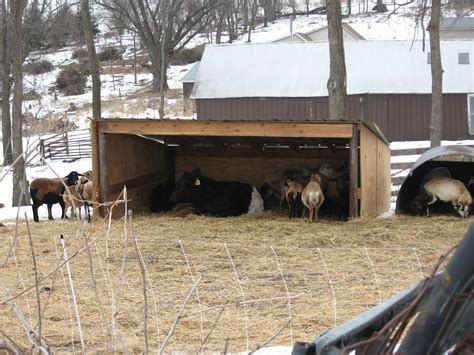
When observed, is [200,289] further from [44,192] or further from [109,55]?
[109,55]

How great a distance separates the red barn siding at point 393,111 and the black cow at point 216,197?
16.6 m

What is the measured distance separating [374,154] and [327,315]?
6.80m

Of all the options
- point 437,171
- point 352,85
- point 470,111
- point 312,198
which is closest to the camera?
point 312,198

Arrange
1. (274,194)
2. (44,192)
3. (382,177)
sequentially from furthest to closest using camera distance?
(382,177) < (274,194) < (44,192)

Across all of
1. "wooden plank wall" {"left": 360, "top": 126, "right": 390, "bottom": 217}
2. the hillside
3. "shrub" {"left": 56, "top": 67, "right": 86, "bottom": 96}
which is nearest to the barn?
the hillside

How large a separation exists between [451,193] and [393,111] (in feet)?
60.0

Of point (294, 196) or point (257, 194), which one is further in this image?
point (257, 194)

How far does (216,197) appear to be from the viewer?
12.4m

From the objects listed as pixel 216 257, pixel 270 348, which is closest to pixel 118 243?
pixel 216 257

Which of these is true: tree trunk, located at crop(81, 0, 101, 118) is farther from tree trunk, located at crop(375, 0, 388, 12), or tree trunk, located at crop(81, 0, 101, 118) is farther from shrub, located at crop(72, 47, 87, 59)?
tree trunk, located at crop(375, 0, 388, 12)

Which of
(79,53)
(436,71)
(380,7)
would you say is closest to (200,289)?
(436,71)

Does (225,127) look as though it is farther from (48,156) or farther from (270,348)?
(48,156)

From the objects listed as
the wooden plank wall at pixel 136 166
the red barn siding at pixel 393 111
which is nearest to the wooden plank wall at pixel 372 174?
the wooden plank wall at pixel 136 166

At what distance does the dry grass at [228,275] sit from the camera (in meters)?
5.20
